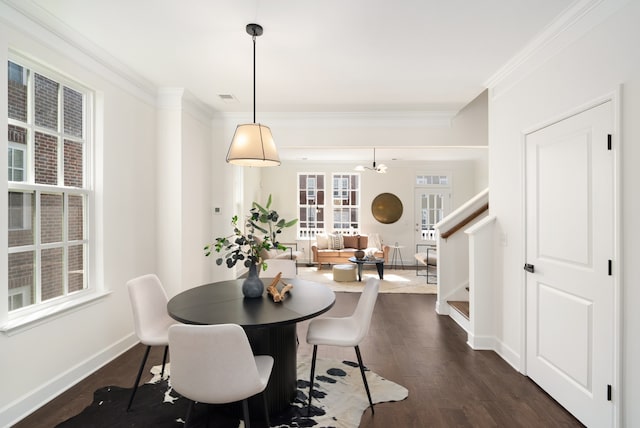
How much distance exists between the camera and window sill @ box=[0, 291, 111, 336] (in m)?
2.03

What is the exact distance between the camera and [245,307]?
2012 millimetres

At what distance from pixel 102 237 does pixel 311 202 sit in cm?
602

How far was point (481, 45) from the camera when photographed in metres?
2.61

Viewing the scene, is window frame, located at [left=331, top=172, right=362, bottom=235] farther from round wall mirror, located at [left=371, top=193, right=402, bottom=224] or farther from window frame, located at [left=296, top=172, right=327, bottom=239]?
round wall mirror, located at [left=371, top=193, right=402, bottom=224]

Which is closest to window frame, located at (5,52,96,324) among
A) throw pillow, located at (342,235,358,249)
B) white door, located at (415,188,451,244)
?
throw pillow, located at (342,235,358,249)

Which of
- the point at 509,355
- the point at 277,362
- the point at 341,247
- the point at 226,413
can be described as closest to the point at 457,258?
the point at 509,355

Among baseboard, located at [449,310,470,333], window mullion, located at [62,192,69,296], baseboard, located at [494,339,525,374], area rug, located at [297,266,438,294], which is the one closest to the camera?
window mullion, located at [62,192,69,296]

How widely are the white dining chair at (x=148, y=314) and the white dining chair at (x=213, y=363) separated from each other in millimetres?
727

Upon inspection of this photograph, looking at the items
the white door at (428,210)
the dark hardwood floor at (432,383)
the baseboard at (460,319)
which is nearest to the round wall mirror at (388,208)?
the white door at (428,210)

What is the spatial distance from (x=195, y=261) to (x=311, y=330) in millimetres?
2320

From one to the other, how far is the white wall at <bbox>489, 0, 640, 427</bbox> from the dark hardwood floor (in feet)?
1.19

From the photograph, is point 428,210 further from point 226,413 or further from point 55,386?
point 55,386

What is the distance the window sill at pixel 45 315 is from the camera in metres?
2.03

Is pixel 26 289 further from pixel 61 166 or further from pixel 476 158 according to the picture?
pixel 476 158
